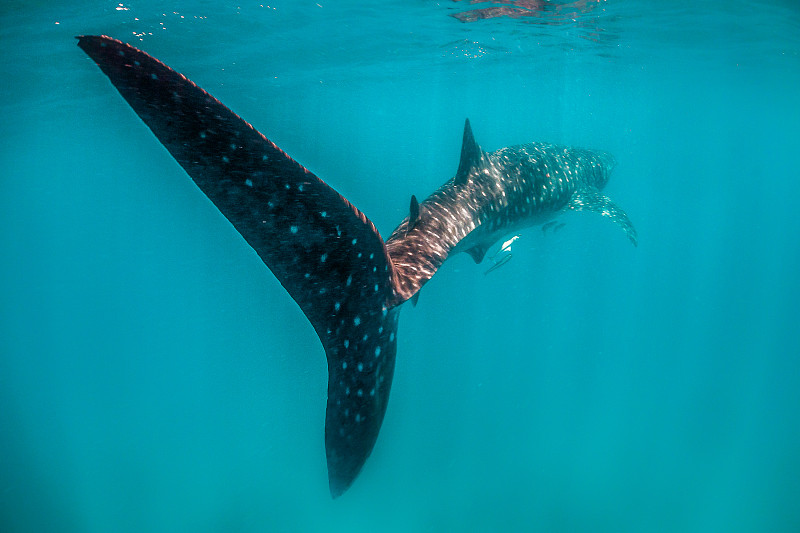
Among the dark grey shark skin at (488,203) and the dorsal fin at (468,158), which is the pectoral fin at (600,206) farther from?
the dorsal fin at (468,158)

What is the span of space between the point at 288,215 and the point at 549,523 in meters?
16.9

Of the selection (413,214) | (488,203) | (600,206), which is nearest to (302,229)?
(413,214)

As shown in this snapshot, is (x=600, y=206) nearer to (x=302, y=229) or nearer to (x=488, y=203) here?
(x=488, y=203)

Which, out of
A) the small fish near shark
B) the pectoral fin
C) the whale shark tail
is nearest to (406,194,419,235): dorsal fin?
the small fish near shark

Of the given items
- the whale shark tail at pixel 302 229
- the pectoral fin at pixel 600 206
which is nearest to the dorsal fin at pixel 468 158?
the pectoral fin at pixel 600 206

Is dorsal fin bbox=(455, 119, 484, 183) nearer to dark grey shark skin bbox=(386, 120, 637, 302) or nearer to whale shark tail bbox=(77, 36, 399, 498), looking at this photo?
dark grey shark skin bbox=(386, 120, 637, 302)

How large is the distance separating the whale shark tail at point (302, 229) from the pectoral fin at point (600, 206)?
6597 millimetres

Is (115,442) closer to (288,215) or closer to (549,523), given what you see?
(549,523)

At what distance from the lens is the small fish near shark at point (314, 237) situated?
184cm

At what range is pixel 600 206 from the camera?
9.02 m

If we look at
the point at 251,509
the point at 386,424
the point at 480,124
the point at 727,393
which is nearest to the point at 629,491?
the point at 386,424

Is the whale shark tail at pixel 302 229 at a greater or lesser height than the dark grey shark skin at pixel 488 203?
greater

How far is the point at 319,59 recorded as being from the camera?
2138 cm

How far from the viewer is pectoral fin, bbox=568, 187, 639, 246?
8.80 m
